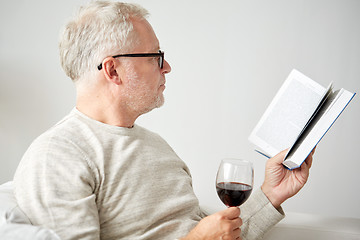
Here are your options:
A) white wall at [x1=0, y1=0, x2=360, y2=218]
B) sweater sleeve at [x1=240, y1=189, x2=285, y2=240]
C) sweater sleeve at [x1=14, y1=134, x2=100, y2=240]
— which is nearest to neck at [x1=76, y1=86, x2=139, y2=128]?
sweater sleeve at [x1=14, y1=134, x2=100, y2=240]

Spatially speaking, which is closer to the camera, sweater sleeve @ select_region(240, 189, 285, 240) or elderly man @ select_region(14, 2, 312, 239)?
elderly man @ select_region(14, 2, 312, 239)

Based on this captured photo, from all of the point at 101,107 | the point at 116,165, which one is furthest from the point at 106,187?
the point at 101,107

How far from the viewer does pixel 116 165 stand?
1.21 m

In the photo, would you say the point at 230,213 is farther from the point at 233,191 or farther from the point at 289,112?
the point at 289,112

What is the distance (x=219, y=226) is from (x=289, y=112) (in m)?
0.54

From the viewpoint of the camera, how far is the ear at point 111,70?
130cm

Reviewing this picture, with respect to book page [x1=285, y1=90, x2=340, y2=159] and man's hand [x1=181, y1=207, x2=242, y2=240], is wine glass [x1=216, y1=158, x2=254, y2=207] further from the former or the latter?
book page [x1=285, y1=90, x2=340, y2=159]

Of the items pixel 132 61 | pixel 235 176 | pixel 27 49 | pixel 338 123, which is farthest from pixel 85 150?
pixel 338 123

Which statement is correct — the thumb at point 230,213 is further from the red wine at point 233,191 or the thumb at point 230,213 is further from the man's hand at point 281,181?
the man's hand at point 281,181

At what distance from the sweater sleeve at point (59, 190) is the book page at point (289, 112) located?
71 cm

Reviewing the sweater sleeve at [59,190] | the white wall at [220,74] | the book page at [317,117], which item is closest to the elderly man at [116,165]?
the sweater sleeve at [59,190]

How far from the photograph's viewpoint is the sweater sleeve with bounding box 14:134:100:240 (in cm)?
100

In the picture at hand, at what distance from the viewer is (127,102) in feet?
4.45

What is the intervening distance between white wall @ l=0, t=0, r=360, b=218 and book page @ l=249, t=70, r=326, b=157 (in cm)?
103
